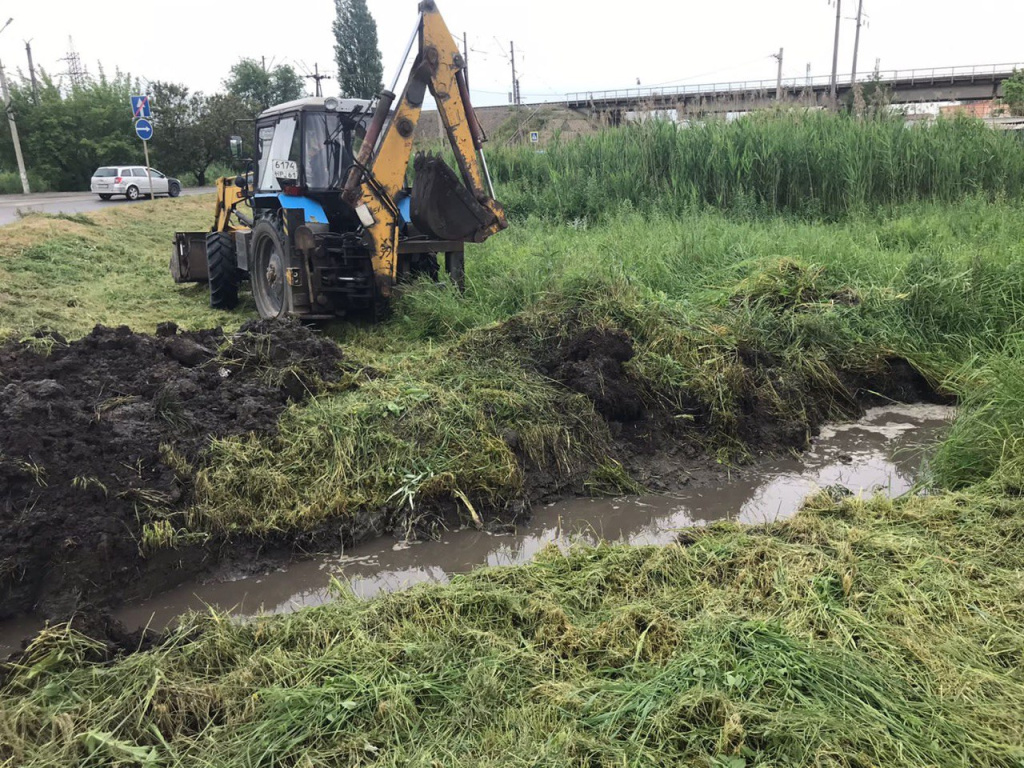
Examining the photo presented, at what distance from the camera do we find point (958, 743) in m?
2.27

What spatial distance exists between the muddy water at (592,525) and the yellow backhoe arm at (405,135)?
3.68 meters

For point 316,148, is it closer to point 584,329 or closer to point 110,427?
point 584,329

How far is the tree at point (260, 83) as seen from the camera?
5028 cm

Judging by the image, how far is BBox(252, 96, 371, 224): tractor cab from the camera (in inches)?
305

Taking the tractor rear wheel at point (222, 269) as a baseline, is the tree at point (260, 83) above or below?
above

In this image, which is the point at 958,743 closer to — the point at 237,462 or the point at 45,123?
the point at 237,462

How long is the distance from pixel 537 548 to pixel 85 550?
2323mm

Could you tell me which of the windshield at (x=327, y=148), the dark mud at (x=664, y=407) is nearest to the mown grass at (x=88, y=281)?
the windshield at (x=327, y=148)

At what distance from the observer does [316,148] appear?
781 cm

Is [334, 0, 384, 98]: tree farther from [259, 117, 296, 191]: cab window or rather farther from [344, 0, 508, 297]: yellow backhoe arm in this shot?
[344, 0, 508, 297]: yellow backhoe arm

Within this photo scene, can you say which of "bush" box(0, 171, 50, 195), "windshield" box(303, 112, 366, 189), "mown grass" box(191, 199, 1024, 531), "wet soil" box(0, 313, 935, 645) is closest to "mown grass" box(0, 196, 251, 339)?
"windshield" box(303, 112, 366, 189)

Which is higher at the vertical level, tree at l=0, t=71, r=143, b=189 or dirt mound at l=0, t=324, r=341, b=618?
tree at l=0, t=71, r=143, b=189

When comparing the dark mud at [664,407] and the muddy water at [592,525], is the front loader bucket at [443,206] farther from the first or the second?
the muddy water at [592,525]

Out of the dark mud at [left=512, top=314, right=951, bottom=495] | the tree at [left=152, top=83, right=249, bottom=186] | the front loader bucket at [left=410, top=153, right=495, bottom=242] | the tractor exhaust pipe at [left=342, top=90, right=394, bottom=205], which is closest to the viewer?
the dark mud at [left=512, top=314, right=951, bottom=495]
